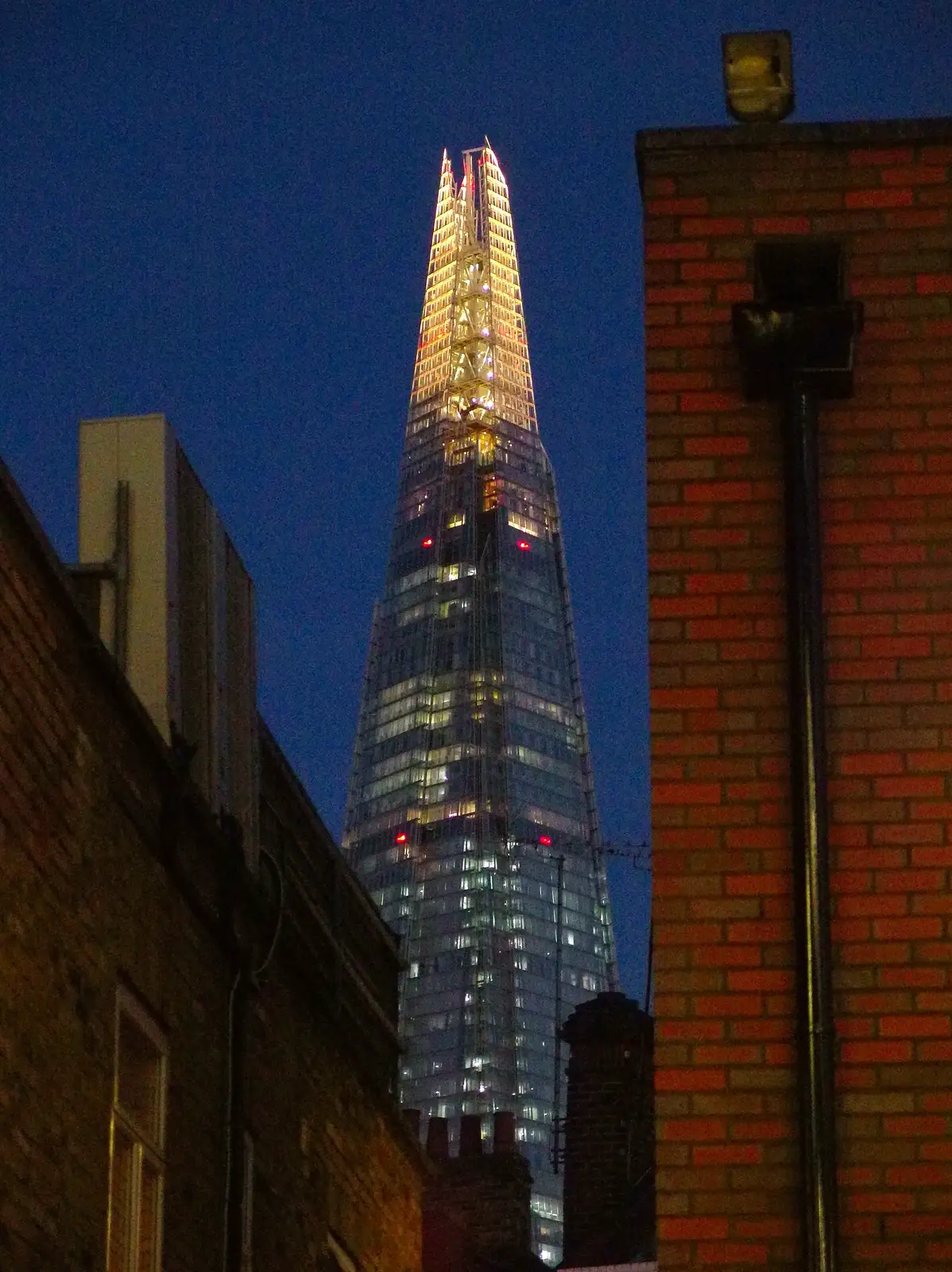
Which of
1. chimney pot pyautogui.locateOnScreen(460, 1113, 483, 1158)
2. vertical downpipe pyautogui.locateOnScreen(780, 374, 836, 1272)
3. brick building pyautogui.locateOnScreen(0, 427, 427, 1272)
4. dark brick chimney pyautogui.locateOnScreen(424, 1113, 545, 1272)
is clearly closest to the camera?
vertical downpipe pyautogui.locateOnScreen(780, 374, 836, 1272)

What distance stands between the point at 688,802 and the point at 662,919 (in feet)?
1.30

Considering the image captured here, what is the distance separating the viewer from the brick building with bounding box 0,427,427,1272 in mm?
10539

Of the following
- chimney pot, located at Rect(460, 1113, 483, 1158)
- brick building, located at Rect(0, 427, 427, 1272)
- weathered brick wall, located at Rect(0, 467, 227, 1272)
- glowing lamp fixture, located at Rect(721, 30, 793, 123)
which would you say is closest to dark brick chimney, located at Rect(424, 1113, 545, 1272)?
chimney pot, located at Rect(460, 1113, 483, 1158)

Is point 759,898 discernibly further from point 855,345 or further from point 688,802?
point 855,345

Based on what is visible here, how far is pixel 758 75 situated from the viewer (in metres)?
9.41

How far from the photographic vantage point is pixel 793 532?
8.51m

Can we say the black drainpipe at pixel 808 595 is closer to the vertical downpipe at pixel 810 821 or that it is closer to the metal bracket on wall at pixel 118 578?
the vertical downpipe at pixel 810 821

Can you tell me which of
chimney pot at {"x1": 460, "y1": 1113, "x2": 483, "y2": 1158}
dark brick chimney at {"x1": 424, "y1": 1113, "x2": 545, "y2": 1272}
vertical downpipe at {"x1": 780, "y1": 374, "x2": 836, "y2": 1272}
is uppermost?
chimney pot at {"x1": 460, "y1": 1113, "x2": 483, "y2": 1158}

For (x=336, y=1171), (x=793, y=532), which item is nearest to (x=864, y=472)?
(x=793, y=532)

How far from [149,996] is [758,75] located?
5.38m

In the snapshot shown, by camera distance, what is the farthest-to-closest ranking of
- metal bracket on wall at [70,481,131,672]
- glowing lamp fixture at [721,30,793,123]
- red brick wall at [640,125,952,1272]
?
1. metal bracket on wall at [70,481,131,672]
2. glowing lamp fixture at [721,30,793,123]
3. red brick wall at [640,125,952,1272]

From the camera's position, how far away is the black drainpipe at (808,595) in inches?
303

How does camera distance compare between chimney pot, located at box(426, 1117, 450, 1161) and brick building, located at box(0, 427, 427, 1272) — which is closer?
brick building, located at box(0, 427, 427, 1272)

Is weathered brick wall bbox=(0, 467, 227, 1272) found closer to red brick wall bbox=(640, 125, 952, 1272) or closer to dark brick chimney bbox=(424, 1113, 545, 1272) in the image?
red brick wall bbox=(640, 125, 952, 1272)
